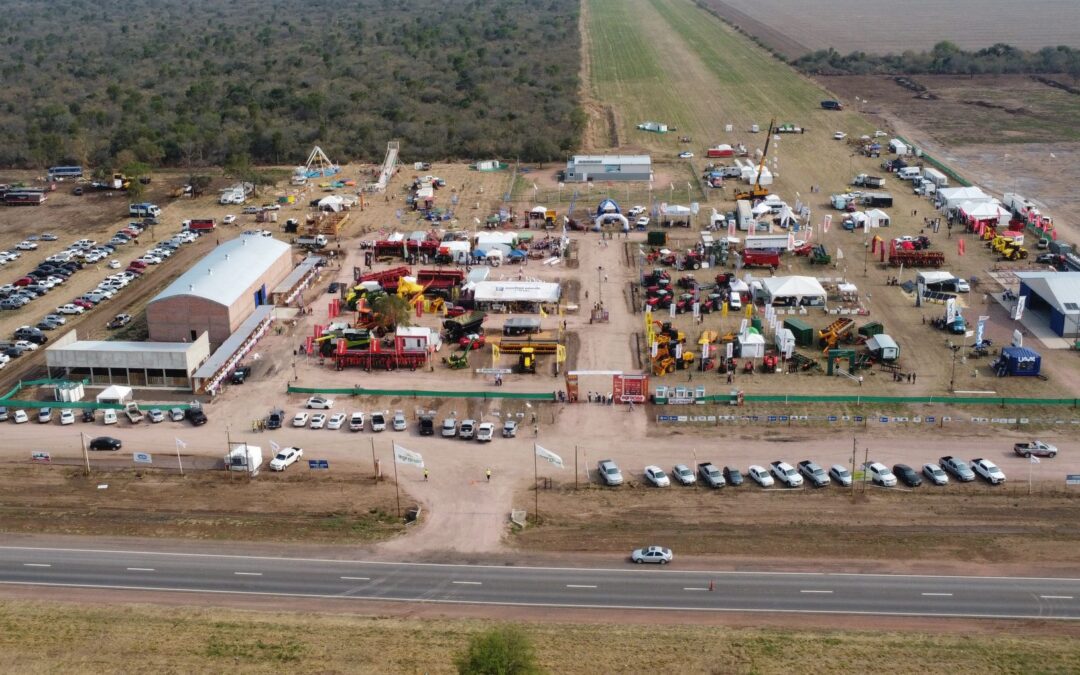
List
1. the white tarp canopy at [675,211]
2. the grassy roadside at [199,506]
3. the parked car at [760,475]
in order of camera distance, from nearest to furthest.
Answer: the grassy roadside at [199,506], the parked car at [760,475], the white tarp canopy at [675,211]

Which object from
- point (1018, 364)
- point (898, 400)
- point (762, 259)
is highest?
point (762, 259)

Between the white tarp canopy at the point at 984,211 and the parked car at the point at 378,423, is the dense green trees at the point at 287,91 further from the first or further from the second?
the parked car at the point at 378,423

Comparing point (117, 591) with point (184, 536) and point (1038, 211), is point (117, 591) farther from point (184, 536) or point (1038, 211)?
point (1038, 211)

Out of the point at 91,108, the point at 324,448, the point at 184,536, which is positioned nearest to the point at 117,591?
the point at 184,536

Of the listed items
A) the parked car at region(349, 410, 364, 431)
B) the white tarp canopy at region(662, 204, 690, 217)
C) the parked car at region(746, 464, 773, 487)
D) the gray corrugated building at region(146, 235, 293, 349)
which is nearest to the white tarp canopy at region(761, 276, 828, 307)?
the white tarp canopy at region(662, 204, 690, 217)

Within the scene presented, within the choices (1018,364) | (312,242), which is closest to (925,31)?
(312,242)

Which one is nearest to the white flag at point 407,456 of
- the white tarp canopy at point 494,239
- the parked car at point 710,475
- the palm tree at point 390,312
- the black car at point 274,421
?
the black car at point 274,421

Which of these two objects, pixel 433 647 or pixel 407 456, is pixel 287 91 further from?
pixel 433 647
